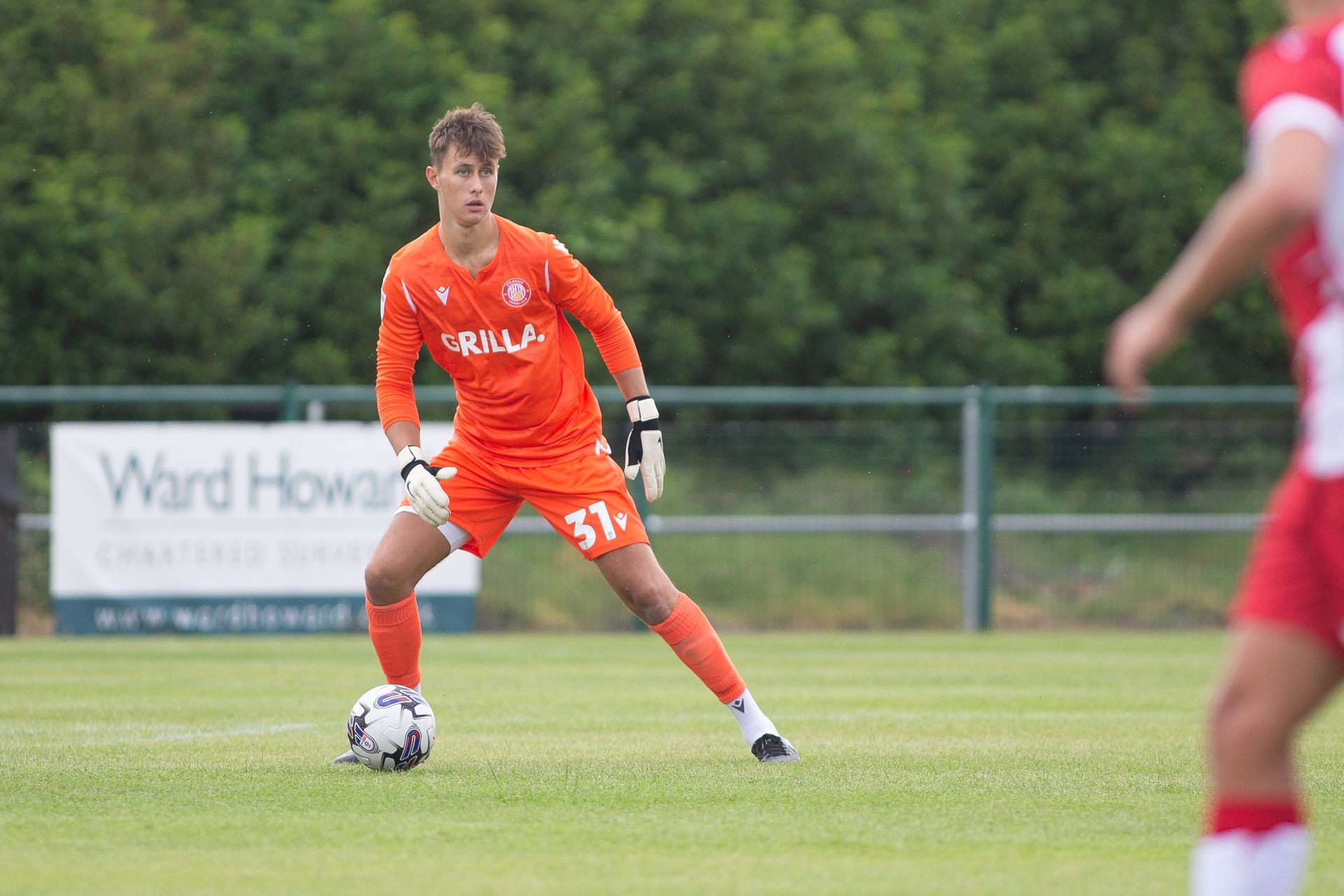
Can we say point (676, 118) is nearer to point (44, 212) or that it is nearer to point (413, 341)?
point (44, 212)

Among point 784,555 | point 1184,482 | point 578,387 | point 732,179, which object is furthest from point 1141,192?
point 578,387

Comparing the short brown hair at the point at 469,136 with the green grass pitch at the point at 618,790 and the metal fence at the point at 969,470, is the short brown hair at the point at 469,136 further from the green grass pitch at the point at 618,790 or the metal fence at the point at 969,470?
the metal fence at the point at 969,470

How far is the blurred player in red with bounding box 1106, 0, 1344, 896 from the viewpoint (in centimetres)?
322

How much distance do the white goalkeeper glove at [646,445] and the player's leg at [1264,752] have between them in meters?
4.05

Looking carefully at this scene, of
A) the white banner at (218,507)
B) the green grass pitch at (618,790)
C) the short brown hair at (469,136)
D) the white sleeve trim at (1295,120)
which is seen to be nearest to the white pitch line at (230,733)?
the green grass pitch at (618,790)

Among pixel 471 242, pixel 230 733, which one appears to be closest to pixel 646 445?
pixel 471 242

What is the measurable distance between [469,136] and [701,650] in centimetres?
222

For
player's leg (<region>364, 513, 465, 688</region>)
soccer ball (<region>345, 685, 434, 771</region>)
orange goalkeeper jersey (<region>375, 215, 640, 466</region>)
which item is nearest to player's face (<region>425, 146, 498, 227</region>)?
orange goalkeeper jersey (<region>375, 215, 640, 466</region>)

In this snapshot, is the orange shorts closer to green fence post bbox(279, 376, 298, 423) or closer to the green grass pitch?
the green grass pitch

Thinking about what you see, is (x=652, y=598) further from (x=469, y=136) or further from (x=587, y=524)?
(x=469, y=136)

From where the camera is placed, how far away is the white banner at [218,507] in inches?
612

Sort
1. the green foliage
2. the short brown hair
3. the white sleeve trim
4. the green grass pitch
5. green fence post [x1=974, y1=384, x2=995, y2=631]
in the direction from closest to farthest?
the white sleeve trim
the green grass pitch
the short brown hair
green fence post [x1=974, y1=384, x2=995, y2=631]
the green foliage

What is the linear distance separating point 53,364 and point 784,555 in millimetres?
9088

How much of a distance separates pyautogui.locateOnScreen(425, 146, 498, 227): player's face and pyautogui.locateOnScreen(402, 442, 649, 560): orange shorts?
0.99 meters
